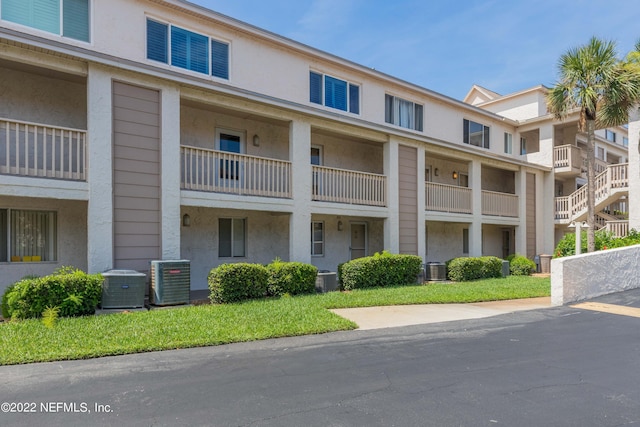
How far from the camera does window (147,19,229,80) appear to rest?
36.0 feet

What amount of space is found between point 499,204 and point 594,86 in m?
6.20

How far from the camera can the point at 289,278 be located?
11281 mm

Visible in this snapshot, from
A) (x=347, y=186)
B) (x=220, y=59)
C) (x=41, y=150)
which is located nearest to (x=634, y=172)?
(x=347, y=186)

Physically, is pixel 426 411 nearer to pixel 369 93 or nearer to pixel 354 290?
pixel 354 290

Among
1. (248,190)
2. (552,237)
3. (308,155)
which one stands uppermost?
(308,155)

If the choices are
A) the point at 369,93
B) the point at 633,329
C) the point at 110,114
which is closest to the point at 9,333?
the point at 110,114

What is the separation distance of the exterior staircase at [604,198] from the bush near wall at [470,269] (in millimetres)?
7337

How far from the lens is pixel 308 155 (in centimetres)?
1335

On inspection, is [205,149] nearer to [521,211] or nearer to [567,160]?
[521,211]

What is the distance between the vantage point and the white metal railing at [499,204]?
19252mm

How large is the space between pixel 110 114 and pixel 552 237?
21048 mm

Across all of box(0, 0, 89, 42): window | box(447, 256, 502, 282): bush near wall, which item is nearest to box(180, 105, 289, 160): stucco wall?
box(0, 0, 89, 42): window

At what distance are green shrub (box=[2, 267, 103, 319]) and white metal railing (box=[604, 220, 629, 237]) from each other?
21.6 meters

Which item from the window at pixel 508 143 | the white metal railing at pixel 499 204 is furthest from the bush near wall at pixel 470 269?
the window at pixel 508 143
